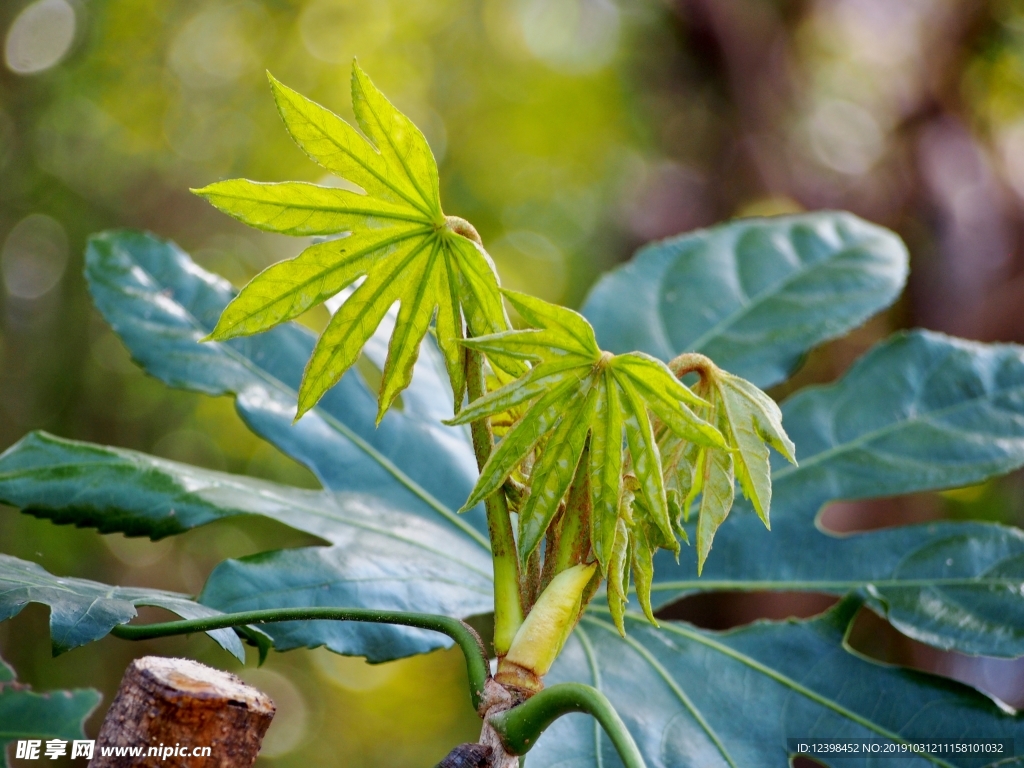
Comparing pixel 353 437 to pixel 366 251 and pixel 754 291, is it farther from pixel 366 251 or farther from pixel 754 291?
pixel 754 291

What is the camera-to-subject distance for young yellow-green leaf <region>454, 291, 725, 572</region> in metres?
0.48

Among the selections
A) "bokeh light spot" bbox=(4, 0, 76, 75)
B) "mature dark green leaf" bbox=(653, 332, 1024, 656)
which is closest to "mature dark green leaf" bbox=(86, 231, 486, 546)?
"mature dark green leaf" bbox=(653, 332, 1024, 656)

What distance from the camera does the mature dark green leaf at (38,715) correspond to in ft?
1.59

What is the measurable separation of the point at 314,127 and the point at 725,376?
300 millimetres

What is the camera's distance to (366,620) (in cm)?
51

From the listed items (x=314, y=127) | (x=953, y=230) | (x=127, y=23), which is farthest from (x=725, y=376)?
(x=127, y=23)

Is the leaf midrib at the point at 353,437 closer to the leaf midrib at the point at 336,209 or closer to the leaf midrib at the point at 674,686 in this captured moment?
the leaf midrib at the point at 674,686

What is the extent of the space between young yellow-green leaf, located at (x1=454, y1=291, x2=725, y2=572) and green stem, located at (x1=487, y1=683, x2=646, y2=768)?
0.07m

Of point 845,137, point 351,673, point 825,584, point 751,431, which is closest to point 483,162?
point 845,137

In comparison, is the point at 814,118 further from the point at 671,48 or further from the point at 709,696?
the point at 709,696

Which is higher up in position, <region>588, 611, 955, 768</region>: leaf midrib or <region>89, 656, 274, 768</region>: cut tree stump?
<region>89, 656, 274, 768</region>: cut tree stump

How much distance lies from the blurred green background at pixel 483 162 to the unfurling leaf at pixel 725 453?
4.87 ft

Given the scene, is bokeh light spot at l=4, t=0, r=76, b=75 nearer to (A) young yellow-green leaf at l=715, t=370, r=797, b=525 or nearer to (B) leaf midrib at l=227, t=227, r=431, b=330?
(B) leaf midrib at l=227, t=227, r=431, b=330

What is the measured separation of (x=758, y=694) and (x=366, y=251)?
51 centimetres
